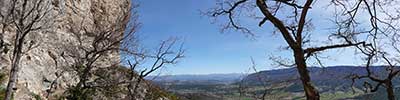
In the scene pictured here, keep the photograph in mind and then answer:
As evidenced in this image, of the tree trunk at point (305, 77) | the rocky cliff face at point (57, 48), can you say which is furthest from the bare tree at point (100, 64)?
the tree trunk at point (305, 77)

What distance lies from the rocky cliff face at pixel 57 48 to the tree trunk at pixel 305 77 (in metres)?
10.5

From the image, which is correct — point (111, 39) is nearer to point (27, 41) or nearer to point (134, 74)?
point (134, 74)

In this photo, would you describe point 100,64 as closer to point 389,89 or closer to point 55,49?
point 55,49

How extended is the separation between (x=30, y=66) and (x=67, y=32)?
14.8 feet

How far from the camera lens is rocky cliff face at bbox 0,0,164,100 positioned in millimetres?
17734

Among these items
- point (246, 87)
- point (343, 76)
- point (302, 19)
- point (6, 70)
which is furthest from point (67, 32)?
point (302, 19)

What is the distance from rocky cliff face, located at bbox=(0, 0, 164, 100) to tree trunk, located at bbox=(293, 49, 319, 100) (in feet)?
34.4

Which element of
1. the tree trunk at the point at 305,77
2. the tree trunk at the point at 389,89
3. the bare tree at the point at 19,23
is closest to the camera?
the tree trunk at the point at 305,77

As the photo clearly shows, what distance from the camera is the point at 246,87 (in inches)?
504

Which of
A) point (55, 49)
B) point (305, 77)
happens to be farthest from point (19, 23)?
point (55, 49)

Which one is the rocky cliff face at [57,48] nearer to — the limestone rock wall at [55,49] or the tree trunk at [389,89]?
the limestone rock wall at [55,49]

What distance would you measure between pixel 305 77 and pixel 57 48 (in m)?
16.8

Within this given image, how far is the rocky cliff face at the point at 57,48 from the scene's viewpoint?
17734mm

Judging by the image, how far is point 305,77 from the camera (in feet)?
22.5
